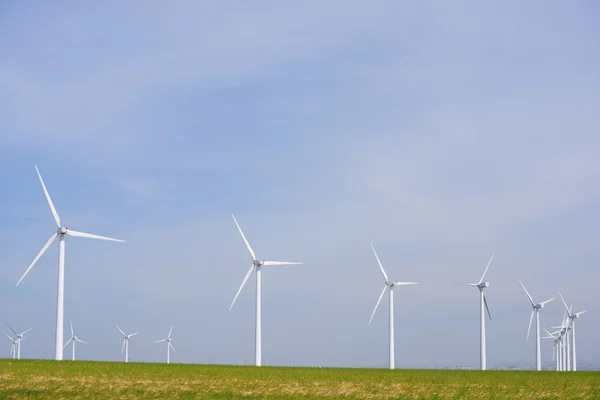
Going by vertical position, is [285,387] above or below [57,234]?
below

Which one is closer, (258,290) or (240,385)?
(240,385)

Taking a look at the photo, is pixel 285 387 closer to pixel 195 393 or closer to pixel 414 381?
pixel 195 393

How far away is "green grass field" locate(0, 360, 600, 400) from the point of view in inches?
1774

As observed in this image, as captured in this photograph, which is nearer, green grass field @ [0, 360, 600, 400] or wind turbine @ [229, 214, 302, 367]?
green grass field @ [0, 360, 600, 400]

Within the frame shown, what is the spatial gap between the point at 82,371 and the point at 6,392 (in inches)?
494

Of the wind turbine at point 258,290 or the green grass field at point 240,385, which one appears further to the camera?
the wind turbine at point 258,290

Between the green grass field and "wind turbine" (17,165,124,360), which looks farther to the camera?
"wind turbine" (17,165,124,360)

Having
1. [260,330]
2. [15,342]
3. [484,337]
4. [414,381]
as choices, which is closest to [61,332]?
[260,330]

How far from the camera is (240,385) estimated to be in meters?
51.9

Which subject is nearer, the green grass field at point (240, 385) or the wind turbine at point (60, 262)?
the green grass field at point (240, 385)

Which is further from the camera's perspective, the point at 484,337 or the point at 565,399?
the point at 484,337

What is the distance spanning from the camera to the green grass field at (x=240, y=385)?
45.1 m

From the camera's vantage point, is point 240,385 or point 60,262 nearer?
point 240,385

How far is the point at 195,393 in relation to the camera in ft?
151
